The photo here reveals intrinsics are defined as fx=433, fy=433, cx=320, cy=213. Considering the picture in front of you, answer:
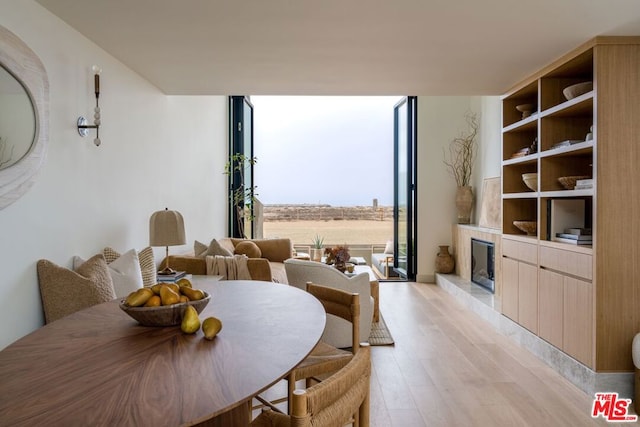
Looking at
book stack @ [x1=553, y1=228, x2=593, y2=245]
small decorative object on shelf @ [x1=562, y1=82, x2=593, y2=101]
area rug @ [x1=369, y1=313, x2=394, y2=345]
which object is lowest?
area rug @ [x1=369, y1=313, x2=394, y2=345]

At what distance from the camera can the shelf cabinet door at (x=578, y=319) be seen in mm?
2928

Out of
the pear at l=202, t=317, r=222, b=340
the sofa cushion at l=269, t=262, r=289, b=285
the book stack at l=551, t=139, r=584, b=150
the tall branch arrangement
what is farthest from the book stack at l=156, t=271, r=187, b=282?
the tall branch arrangement

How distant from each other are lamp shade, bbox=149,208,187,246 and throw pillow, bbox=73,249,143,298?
59cm

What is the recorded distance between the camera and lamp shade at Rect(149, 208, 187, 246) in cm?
350

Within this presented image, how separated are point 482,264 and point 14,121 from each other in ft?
17.5

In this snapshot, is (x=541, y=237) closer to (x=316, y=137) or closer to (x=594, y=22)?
(x=594, y=22)

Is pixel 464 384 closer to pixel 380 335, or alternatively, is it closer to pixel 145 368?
pixel 380 335

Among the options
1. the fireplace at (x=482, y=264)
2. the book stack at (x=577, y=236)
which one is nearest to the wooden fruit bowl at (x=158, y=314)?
the book stack at (x=577, y=236)

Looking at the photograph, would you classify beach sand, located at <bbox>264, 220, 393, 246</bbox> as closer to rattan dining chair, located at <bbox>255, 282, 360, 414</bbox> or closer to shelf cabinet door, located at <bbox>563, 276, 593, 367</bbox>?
shelf cabinet door, located at <bbox>563, 276, 593, 367</bbox>

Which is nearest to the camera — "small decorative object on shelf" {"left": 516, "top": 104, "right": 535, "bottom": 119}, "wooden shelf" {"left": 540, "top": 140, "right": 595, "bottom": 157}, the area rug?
"wooden shelf" {"left": 540, "top": 140, "right": 595, "bottom": 157}

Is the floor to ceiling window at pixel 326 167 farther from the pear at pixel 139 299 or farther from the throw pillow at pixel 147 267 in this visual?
the pear at pixel 139 299

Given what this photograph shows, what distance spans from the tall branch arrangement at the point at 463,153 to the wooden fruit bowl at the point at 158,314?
19.7 feet

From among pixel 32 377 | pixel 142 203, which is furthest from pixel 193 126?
pixel 32 377

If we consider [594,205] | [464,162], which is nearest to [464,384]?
[594,205]
